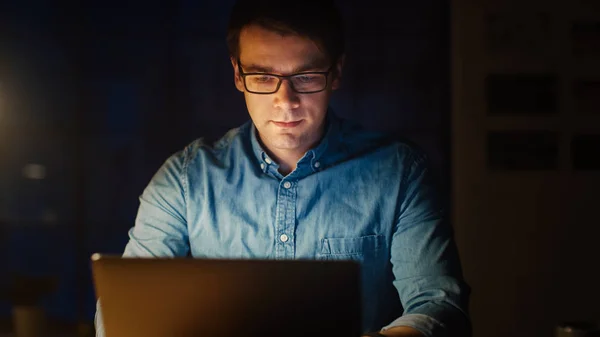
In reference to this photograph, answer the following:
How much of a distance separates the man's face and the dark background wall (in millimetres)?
837

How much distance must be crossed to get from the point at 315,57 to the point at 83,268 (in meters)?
1.52

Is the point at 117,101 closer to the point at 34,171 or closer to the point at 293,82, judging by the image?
the point at 34,171

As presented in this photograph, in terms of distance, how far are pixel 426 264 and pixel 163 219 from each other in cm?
68

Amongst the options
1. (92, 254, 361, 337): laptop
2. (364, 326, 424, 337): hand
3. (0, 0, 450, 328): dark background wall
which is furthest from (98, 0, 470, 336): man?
(0, 0, 450, 328): dark background wall

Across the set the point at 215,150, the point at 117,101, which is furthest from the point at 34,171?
the point at 215,150

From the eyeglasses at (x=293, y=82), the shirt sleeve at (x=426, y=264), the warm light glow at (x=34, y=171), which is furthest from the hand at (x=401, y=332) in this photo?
the warm light glow at (x=34, y=171)

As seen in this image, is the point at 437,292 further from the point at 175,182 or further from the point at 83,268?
the point at 83,268

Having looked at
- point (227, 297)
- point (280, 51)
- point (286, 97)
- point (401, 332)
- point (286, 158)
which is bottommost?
point (401, 332)

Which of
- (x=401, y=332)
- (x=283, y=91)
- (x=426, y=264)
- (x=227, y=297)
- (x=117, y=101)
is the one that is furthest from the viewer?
(x=117, y=101)

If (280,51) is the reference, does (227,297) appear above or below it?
below

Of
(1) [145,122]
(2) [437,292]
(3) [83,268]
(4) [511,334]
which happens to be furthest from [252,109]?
(4) [511,334]

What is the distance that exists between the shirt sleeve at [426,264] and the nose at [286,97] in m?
0.35

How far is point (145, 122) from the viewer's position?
2625 millimetres

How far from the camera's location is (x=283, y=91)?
163 cm
